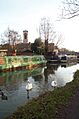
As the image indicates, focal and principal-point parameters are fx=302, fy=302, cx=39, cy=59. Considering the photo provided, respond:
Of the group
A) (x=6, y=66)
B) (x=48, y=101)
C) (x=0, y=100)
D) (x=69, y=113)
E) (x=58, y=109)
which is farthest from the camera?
(x=6, y=66)

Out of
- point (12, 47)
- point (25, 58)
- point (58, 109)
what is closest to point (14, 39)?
point (12, 47)

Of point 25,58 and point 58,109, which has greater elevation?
point 58,109

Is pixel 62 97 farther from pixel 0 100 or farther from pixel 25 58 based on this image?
pixel 25 58

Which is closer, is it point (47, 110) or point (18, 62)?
point (47, 110)

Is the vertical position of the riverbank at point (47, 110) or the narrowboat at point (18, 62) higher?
the riverbank at point (47, 110)

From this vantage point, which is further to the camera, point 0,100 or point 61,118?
point 0,100

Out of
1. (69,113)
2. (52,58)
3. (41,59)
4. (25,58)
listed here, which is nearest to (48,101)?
(69,113)

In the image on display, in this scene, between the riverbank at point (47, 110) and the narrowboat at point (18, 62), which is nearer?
the riverbank at point (47, 110)

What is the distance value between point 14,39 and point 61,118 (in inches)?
3331

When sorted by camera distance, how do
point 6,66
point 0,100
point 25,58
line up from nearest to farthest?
point 0,100 < point 6,66 < point 25,58

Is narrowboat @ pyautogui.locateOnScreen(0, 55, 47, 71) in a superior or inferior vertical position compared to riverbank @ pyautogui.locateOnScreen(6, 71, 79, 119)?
inferior

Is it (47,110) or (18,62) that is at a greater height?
(47,110)

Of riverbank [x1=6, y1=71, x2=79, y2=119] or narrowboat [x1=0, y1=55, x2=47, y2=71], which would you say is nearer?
riverbank [x1=6, y1=71, x2=79, y2=119]

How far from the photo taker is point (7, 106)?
16.8 m
